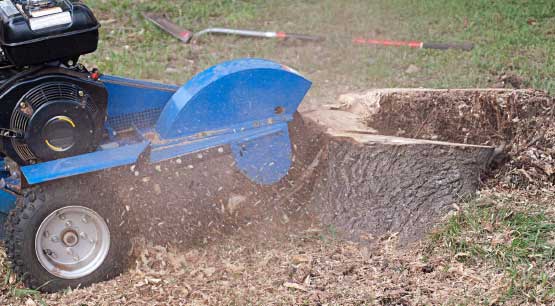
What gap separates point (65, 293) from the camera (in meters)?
3.96

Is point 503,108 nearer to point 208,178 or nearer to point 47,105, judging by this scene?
point 208,178

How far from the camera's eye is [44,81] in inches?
156

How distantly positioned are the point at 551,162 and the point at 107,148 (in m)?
2.94

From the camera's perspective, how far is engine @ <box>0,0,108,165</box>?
387 cm

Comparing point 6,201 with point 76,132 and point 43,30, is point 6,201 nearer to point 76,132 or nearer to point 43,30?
point 76,132

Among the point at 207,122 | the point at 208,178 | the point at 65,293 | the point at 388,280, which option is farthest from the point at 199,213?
the point at 388,280

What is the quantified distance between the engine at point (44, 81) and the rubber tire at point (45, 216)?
0.83 feet

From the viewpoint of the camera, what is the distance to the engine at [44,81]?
152 inches

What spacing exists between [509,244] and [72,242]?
2481 millimetres

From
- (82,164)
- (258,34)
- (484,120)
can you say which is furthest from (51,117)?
(258,34)

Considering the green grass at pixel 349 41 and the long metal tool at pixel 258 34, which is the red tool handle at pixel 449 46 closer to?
the green grass at pixel 349 41

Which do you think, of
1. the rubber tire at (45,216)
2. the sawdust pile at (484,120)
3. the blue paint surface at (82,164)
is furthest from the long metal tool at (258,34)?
the rubber tire at (45,216)

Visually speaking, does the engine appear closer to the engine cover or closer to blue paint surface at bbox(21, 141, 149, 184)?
the engine cover

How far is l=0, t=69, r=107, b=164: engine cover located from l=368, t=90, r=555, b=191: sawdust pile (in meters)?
2.03
